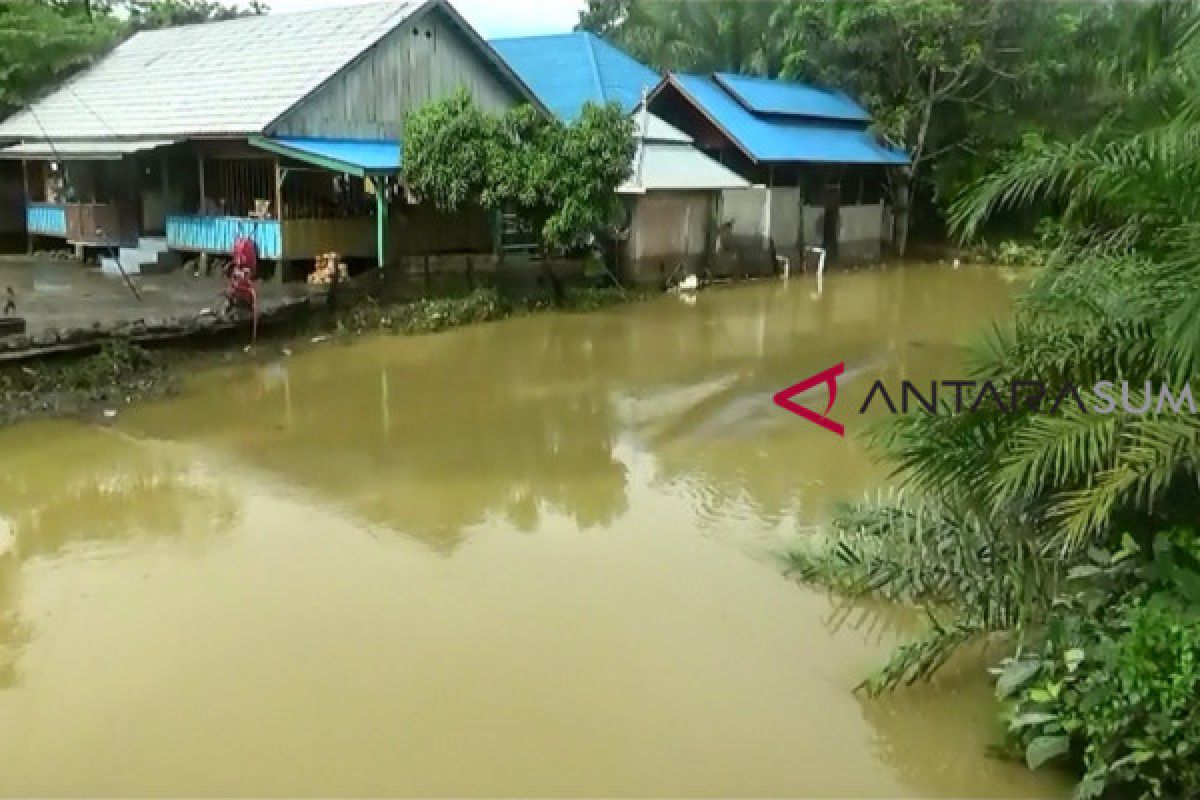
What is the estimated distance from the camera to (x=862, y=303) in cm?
2064

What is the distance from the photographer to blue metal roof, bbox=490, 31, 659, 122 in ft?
80.4

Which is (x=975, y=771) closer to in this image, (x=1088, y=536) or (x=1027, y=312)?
(x=1088, y=536)

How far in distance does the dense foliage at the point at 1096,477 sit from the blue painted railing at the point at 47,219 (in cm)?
1848

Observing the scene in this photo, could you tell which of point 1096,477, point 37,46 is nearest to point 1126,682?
point 1096,477

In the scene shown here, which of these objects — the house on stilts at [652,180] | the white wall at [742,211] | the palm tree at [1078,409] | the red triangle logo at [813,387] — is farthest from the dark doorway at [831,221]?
the palm tree at [1078,409]

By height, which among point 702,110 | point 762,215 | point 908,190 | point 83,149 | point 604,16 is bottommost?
point 762,215

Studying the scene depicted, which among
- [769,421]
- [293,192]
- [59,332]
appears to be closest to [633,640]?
[769,421]

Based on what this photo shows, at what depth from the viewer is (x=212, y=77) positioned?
64.6 feet

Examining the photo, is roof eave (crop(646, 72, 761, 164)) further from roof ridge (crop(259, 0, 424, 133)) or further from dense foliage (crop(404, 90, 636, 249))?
roof ridge (crop(259, 0, 424, 133))

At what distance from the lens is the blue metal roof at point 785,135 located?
23656 mm

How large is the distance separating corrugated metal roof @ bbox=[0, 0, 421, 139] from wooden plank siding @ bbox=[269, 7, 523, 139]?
29 centimetres

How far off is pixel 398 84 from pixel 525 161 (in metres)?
3.66

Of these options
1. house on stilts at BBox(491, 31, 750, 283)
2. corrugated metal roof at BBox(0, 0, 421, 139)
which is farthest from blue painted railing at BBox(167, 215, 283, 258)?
house on stilts at BBox(491, 31, 750, 283)

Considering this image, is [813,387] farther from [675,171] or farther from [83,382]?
[675,171]
